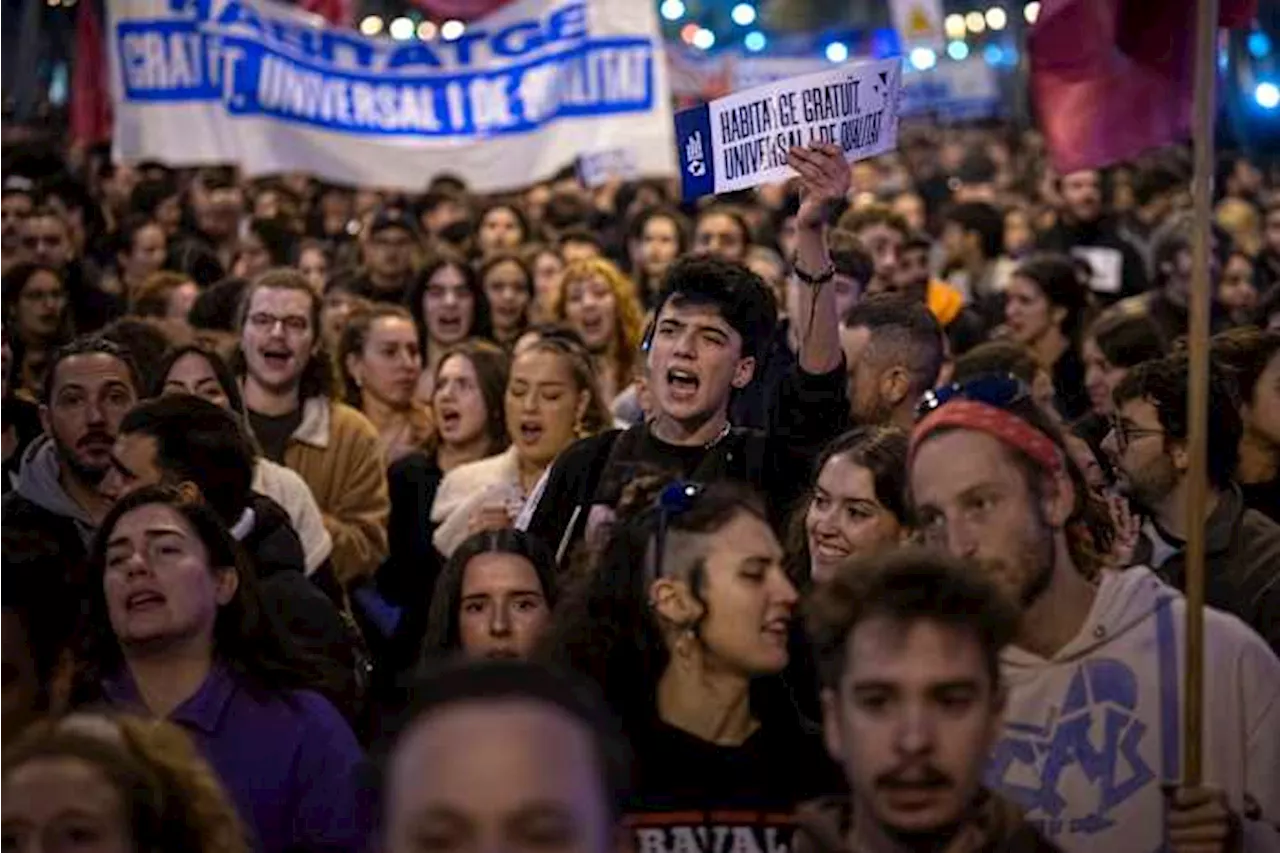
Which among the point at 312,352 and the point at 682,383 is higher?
the point at 312,352

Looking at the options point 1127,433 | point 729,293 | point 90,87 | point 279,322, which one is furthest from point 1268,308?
point 90,87

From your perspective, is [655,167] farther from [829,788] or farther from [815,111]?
[829,788]

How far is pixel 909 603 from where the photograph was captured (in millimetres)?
4809

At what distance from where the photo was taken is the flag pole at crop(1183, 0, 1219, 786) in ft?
17.1

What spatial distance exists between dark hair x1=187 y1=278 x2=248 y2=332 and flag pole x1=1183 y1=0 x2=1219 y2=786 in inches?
277

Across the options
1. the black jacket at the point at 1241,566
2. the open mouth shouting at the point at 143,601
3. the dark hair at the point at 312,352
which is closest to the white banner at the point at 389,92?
the dark hair at the point at 312,352

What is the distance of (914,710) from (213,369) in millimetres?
5301

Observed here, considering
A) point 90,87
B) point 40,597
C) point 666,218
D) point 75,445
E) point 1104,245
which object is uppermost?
point 90,87

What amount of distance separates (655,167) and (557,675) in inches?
443

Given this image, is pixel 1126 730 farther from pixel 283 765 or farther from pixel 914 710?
pixel 283 765

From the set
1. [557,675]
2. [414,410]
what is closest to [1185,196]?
[414,410]

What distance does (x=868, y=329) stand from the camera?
920 cm

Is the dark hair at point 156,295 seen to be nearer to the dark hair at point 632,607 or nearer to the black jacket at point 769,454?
the black jacket at point 769,454

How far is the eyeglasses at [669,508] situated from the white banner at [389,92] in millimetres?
9177
